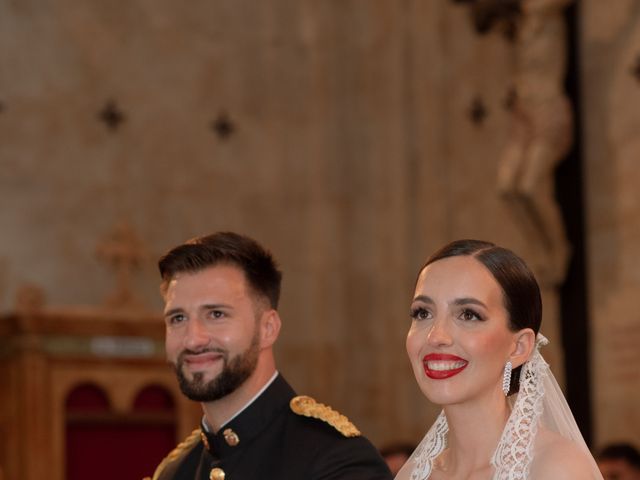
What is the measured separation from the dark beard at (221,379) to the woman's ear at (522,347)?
958 mm

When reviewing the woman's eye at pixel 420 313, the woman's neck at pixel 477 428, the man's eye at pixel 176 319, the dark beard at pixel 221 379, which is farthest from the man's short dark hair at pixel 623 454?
the woman's eye at pixel 420 313

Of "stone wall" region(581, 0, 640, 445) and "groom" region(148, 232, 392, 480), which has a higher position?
"stone wall" region(581, 0, 640, 445)

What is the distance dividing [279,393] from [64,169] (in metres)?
6.38

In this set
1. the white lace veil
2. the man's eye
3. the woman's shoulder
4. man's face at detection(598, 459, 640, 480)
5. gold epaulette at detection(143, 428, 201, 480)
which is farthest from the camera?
man's face at detection(598, 459, 640, 480)

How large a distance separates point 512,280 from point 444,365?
0.92ft

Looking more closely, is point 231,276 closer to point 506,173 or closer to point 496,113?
point 506,173

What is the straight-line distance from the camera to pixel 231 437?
4355 millimetres

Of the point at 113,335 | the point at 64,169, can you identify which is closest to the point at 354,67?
the point at 64,169

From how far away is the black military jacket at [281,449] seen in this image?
4.23 metres

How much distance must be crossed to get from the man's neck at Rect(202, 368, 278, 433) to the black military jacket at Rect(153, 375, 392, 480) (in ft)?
0.05

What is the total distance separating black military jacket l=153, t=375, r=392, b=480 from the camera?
4230 millimetres

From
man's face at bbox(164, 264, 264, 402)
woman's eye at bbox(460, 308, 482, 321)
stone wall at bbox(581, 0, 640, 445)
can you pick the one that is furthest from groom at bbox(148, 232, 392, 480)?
stone wall at bbox(581, 0, 640, 445)

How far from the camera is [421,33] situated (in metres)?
11.1

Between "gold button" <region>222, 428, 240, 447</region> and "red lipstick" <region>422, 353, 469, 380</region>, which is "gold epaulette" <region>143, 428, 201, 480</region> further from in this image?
"red lipstick" <region>422, 353, 469, 380</region>
